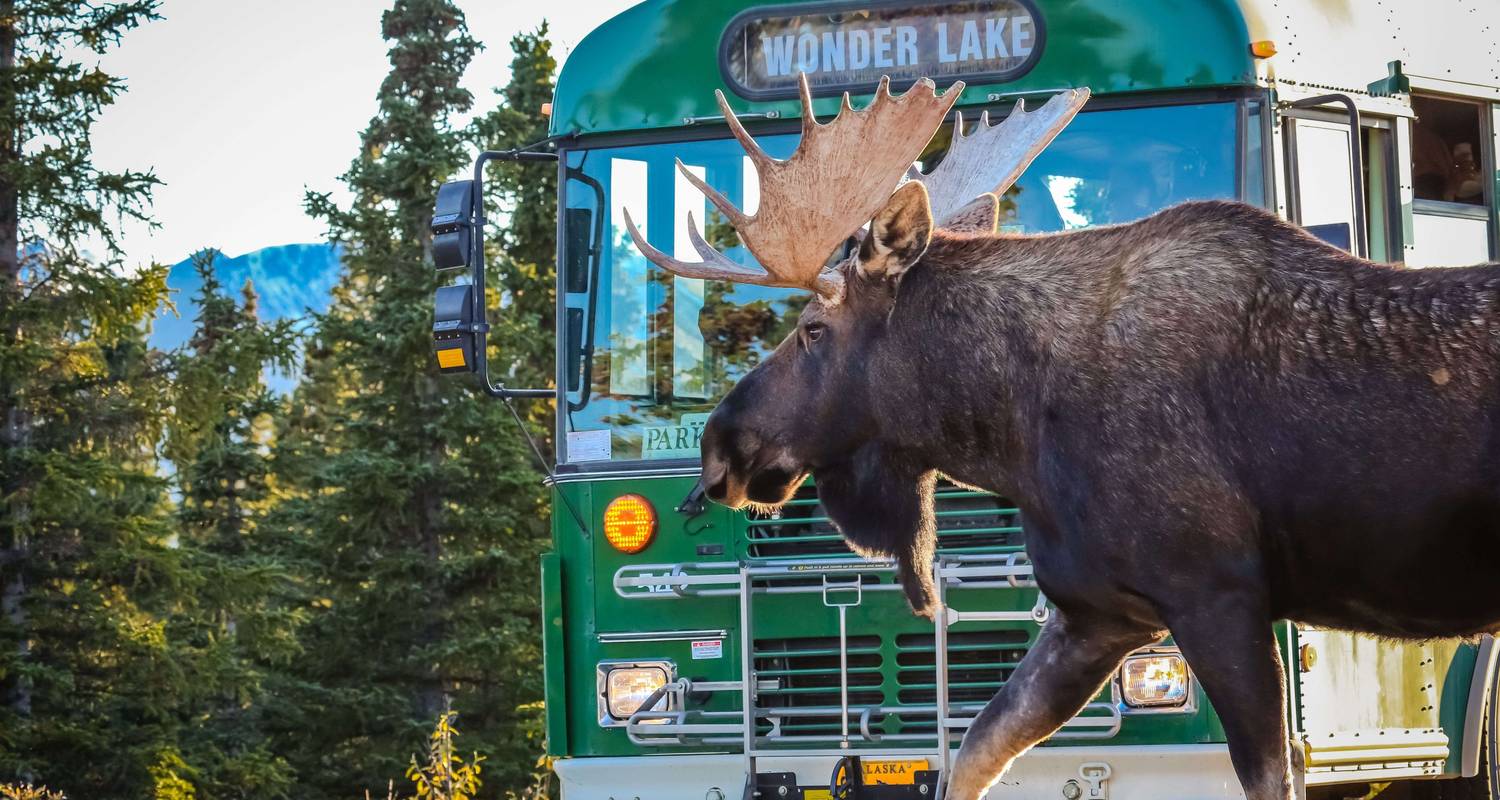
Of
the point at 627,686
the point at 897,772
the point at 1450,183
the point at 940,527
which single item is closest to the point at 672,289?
the point at 940,527

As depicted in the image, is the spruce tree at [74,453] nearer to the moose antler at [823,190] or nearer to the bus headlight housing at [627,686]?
the bus headlight housing at [627,686]

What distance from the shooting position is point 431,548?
2134 cm

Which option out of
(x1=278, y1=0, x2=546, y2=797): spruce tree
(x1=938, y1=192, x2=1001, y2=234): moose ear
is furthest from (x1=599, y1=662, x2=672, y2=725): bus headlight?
(x1=278, y1=0, x2=546, y2=797): spruce tree

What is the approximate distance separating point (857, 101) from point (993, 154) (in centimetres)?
112

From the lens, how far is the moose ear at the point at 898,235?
509cm

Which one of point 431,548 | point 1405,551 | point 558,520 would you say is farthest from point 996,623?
point 431,548

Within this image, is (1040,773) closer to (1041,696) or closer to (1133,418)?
(1041,696)

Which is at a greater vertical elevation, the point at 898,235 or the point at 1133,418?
the point at 898,235

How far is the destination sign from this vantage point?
690cm

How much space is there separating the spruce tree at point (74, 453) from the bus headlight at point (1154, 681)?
11014 millimetres

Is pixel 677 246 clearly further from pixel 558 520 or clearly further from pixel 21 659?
pixel 21 659

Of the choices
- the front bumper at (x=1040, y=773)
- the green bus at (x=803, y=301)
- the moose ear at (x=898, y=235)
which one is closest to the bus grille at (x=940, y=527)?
the green bus at (x=803, y=301)

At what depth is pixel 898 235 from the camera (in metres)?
5.19

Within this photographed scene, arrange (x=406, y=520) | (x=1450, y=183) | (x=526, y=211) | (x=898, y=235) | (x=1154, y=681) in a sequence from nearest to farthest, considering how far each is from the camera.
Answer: (x=898, y=235) → (x=1154, y=681) → (x=1450, y=183) → (x=406, y=520) → (x=526, y=211)
